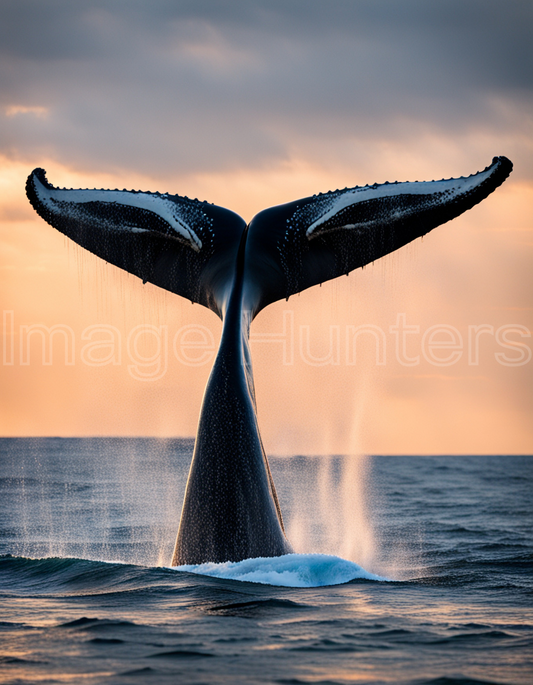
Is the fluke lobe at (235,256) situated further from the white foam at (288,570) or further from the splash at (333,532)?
the splash at (333,532)

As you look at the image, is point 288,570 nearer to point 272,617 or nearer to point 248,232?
point 272,617

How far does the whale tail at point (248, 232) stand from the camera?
10000 millimetres

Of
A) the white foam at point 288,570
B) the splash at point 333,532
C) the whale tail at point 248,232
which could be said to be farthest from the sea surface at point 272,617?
the whale tail at point 248,232

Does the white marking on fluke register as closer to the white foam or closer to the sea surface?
the white foam

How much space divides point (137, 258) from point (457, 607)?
567 centimetres

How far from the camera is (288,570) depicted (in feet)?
31.2

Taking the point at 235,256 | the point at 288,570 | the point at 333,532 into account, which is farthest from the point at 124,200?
the point at 333,532

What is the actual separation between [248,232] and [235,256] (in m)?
0.37

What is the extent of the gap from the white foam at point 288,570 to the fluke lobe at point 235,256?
104 millimetres

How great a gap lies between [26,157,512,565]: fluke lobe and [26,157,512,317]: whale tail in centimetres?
1

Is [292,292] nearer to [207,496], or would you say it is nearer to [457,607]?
[207,496]

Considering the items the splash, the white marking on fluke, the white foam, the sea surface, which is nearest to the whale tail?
the white marking on fluke

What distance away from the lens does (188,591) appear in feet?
28.5

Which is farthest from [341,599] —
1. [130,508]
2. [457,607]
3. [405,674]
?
[130,508]
